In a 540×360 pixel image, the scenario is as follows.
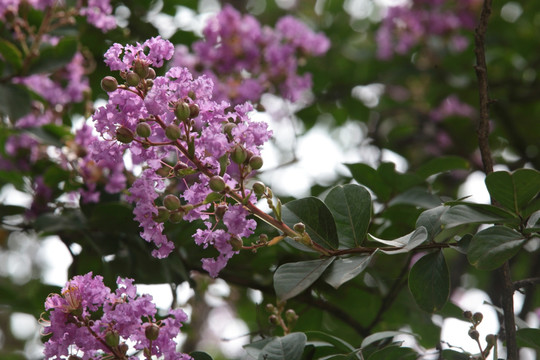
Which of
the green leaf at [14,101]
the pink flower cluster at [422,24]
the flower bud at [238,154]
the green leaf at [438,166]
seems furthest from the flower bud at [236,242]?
the pink flower cluster at [422,24]

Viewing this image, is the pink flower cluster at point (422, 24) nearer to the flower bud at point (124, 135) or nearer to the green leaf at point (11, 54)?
the green leaf at point (11, 54)

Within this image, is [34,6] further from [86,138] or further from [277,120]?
[277,120]

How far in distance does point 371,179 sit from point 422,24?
1.41 meters

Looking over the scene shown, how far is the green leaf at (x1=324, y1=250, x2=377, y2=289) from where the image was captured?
77 centimetres

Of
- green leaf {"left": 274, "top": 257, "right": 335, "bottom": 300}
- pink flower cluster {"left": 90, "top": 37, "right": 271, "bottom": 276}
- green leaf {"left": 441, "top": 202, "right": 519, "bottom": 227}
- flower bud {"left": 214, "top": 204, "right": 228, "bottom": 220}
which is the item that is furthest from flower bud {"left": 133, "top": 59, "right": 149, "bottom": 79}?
green leaf {"left": 441, "top": 202, "right": 519, "bottom": 227}

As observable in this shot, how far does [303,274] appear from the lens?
81 cm

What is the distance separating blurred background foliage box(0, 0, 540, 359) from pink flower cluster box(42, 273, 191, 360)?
15.3 inches

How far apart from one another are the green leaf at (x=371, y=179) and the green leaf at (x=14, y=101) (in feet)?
2.60

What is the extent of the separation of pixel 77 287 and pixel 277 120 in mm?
1388

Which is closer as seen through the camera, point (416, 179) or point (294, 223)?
point (294, 223)

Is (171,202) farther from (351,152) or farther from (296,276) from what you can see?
(351,152)

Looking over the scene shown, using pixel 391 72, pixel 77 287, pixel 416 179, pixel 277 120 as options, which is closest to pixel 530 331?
pixel 416 179

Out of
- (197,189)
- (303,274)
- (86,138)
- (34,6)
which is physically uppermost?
(34,6)

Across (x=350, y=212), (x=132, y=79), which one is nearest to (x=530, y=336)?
(x=350, y=212)
